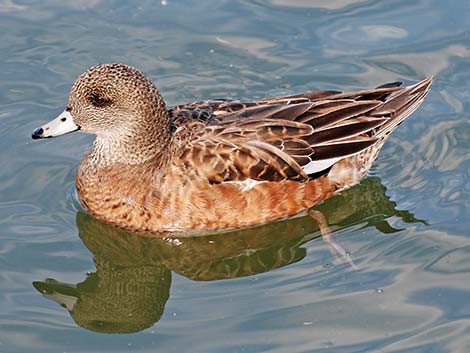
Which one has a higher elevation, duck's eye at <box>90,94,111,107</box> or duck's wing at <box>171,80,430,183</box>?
duck's eye at <box>90,94,111,107</box>

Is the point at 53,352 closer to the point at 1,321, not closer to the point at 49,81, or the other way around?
the point at 1,321

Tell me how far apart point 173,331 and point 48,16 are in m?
5.10

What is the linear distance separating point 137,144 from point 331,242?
1.83 m

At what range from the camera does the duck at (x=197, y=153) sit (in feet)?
29.1

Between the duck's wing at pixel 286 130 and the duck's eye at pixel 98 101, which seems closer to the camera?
the duck's eye at pixel 98 101

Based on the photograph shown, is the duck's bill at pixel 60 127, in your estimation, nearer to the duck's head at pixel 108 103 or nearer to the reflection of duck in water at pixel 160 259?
the duck's head at pixel 108 103

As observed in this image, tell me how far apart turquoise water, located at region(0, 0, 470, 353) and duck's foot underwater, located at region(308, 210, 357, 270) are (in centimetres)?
7

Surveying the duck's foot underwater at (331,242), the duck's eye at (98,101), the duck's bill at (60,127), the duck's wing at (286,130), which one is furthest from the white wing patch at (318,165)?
the duck's bill at (60,127)

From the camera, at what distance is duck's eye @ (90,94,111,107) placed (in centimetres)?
880

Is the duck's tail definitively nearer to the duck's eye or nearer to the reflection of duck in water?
the reflection of duck in water

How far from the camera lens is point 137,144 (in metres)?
9.06

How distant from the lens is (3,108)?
418 inches

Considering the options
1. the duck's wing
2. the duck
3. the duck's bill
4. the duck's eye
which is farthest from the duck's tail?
the duck's bill

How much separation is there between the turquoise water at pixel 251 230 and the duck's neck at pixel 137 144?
2.11ft
